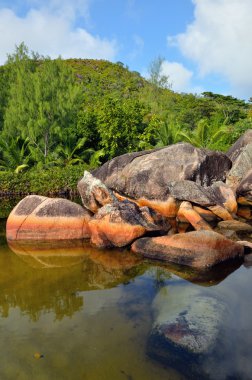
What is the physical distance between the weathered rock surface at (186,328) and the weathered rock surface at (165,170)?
305 inches

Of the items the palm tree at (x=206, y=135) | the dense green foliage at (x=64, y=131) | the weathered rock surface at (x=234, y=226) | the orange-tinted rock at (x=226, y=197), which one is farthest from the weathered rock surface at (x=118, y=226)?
the palm tree at (x=206, y=135)

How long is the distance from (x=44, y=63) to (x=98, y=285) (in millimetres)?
21291

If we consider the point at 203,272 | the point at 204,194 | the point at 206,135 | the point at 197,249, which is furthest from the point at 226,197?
the point at 206,135

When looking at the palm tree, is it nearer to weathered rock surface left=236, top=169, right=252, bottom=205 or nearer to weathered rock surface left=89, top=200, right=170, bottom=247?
weathered rock surface left=236, top=169, right=252, bottom=205

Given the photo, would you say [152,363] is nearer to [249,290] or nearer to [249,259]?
[249,290]

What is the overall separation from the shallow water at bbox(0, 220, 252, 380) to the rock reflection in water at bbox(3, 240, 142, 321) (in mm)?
21

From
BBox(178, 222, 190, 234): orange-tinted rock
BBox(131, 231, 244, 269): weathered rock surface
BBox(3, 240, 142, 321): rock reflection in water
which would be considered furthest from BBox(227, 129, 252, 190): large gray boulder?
BBox(3, 240, 142, 321): rock reflection in water

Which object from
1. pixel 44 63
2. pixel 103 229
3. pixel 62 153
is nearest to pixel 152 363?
pixel 103 229

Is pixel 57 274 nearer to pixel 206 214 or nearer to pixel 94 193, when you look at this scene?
pixel 94 193

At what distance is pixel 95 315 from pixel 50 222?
501 cm

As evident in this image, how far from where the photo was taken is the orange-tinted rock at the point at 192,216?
37.3ft

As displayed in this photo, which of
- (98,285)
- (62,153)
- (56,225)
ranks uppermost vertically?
(62,153)

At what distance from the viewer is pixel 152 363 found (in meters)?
4.70

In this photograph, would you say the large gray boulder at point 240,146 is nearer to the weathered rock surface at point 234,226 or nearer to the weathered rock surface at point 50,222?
the weathered rock surface at point 234,226
